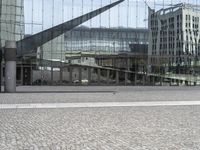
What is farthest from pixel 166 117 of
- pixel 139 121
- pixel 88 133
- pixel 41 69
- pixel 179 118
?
pixel 41 69

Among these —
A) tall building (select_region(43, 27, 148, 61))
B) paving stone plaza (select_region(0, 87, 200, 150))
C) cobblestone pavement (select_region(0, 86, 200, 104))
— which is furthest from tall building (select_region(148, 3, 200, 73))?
paving stone plaza (select_region(0, 87, 200, 150))

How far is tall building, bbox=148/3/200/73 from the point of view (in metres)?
52.7

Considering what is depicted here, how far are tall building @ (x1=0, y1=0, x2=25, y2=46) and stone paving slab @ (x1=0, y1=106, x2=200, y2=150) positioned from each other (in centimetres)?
3230

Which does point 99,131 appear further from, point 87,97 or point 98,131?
point 87,97

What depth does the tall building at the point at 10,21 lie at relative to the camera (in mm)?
46625

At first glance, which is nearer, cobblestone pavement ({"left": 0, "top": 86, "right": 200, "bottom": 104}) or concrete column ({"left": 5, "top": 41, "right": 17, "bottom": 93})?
cobblestone pavement ({"left": 0, "top": 86, "right": 200, "bottom": 104})

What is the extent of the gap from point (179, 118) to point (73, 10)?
37.3 m

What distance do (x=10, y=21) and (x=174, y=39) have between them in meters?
19.8

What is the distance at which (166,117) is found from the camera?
47.0ft

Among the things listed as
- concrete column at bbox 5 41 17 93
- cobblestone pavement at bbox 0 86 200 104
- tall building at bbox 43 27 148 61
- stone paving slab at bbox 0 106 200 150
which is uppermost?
tall building at bbox 43 27 148 61

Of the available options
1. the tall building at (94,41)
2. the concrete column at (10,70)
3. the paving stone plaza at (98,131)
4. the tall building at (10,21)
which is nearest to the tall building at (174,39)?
the tall building at (94,41)

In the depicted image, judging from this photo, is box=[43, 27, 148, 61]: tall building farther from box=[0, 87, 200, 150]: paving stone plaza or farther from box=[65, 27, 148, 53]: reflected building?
box=[0, 87, 200, 150]: paving stone plaza

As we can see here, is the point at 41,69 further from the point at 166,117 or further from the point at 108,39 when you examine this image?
the point at 166,117

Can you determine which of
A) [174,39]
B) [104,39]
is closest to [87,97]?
[104,39]
